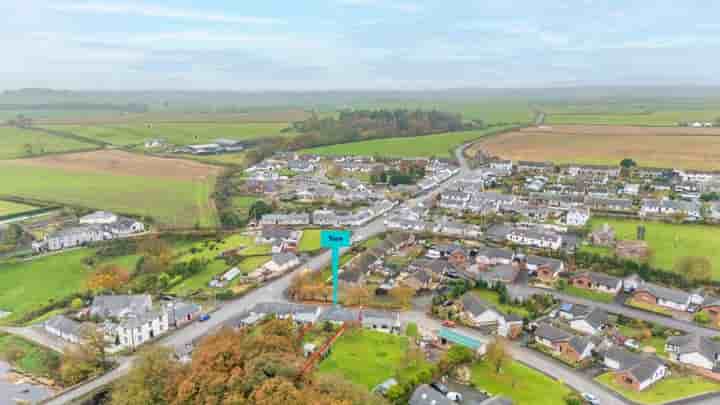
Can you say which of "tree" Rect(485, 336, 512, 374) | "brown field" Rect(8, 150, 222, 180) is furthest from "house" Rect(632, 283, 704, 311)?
"brown field" Rect(8, 150, 222, 180)

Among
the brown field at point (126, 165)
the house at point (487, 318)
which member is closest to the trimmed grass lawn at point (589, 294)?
the house at point (487, 318)

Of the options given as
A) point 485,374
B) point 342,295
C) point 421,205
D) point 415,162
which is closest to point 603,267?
point 485,374

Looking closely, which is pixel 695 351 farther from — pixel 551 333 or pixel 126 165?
pixel 126 165

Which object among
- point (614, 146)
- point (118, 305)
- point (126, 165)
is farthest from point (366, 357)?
point (614, 146)

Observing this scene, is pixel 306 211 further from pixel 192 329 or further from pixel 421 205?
pixel 192 329

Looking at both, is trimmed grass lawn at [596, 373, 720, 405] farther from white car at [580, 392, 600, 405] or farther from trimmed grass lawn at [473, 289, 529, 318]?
trimmed grass lawn at [473, 289, 529, 318]

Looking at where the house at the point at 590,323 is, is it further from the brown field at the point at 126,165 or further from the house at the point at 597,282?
the brown field at the point at 126,165
